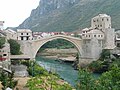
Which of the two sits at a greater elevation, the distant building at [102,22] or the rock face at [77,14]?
the rock face at [77,14]

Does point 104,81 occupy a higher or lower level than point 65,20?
lower

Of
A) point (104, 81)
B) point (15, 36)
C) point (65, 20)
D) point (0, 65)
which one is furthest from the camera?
point (65, 20)

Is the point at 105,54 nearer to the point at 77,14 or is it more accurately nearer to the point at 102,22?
the point at 102,22

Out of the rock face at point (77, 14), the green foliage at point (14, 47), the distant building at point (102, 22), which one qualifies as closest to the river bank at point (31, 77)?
the green foliage at point (14, 47)

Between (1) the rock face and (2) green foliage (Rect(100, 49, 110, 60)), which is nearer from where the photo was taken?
(2) green foliage (Rect(100, 49, 110, 60))

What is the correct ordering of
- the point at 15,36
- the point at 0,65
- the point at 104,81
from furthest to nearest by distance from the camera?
the point at 15,36 → the point at 0,65 → the point at 104,81

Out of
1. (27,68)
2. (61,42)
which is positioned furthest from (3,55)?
(61,42)

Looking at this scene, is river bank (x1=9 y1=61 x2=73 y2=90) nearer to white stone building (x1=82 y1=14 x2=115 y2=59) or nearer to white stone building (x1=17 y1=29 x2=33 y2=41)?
white stone building (x1=17 y1=29 x2=33 y2=41)

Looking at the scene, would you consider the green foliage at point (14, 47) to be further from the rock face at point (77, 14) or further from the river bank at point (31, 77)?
the rock face at point (77, 14)

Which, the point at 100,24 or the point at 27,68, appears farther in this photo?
the point at 100,24

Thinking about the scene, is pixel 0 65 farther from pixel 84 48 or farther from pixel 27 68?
pixel 84 48

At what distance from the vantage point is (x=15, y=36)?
5941cm

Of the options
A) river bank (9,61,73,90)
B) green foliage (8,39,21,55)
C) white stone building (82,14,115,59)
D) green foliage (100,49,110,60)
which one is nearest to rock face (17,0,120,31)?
white stone building (82,14,115,59)

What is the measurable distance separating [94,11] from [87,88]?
12953 cm
